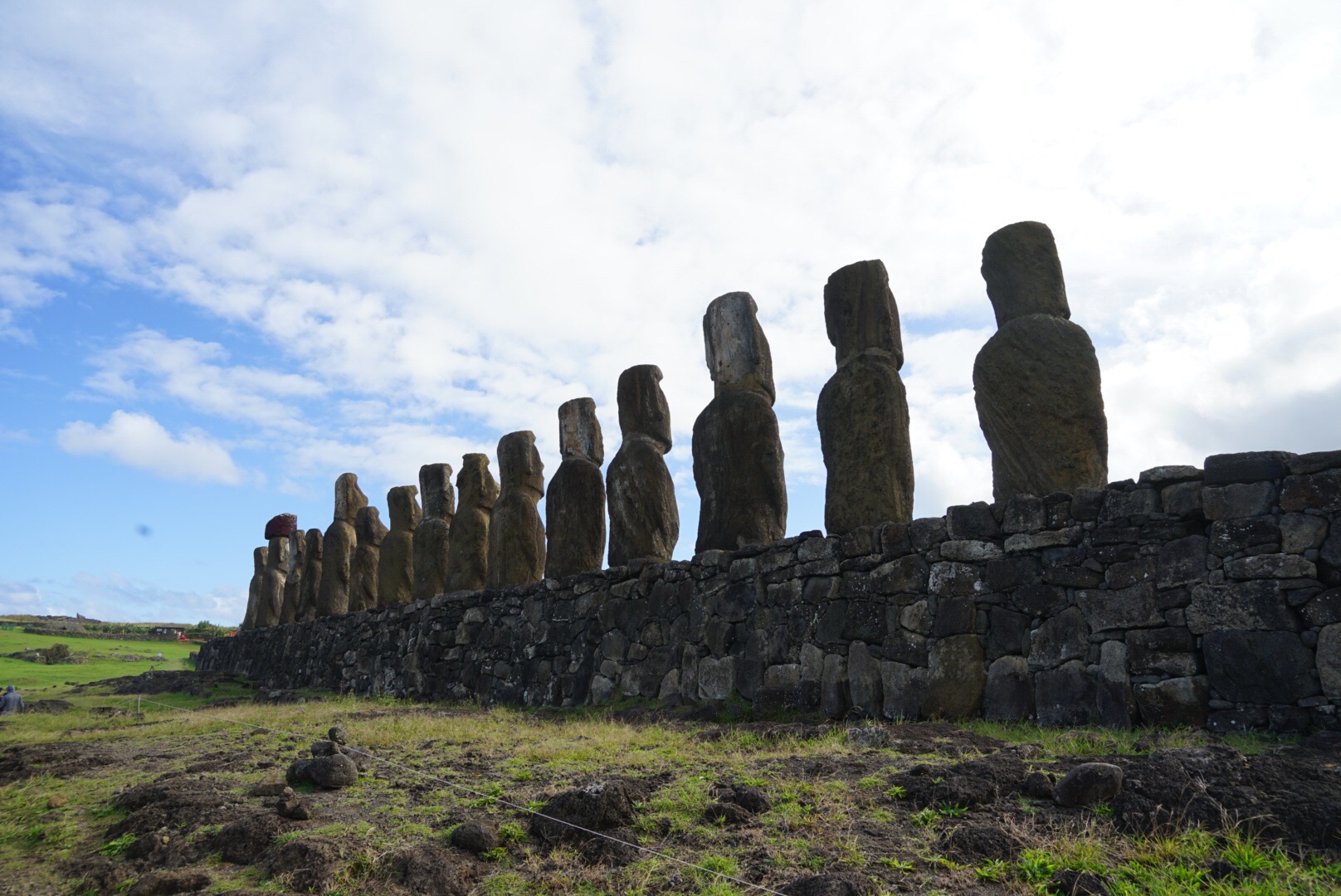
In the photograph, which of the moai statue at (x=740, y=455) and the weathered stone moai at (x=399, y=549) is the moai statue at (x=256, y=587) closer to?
the weathered stone moai at (x=399, y=549)

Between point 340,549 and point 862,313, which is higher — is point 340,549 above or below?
below

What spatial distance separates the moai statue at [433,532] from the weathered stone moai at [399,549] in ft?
2.90

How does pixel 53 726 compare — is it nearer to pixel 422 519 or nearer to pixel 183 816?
pixel 422 519

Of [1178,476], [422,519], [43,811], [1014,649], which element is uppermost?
[422,519]

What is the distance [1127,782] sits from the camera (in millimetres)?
4430

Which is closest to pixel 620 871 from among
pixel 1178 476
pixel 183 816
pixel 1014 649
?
pixel 183 816

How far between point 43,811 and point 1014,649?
690cm

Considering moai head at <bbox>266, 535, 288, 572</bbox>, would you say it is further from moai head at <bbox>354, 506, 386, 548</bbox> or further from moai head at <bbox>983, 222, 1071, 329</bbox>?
moai head at <bbox>983, 222, 1071, 329</bbox>

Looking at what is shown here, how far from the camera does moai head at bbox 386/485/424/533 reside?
60.7ft

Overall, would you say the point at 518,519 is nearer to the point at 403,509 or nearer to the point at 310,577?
the point at 403,509

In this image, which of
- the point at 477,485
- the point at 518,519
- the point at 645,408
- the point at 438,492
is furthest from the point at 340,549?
the point at 645,408

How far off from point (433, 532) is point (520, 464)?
3.16 m

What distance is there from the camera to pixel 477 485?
16078mm

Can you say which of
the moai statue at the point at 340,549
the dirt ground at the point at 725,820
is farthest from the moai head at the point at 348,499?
the dirt ground at the point at 725,820
